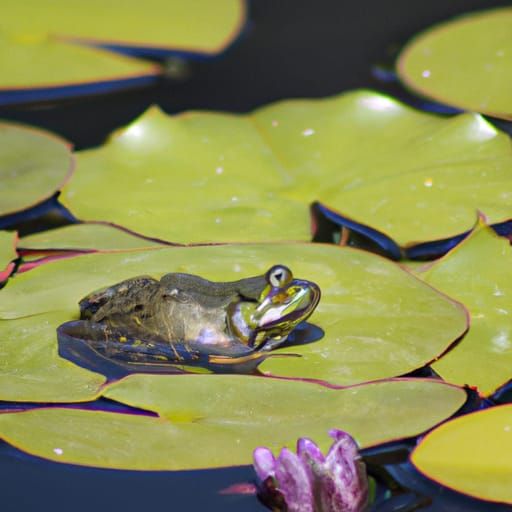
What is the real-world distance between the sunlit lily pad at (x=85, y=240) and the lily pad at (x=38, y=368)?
345 millimetres

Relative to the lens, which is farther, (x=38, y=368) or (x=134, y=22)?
(x=134, y=22)

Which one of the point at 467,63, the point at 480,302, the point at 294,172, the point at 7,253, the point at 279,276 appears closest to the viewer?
the point at 279,276

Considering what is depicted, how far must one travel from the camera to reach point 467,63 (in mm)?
3480

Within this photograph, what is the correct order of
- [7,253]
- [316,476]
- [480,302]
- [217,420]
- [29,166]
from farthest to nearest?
[29,166]
[7,253]
[480,302]
[217,420]
[316,476]

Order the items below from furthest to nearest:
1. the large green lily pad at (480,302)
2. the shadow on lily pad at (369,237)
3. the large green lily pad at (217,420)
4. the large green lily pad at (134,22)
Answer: the large green lily pad at (134,22) → the shadow on lily pad at (369,237) → the large green lily pad at (480,302) → the large green lily pad at (217,420)

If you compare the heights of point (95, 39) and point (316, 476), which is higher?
point (95, 39)

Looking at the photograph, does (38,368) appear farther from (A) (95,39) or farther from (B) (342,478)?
(A) (95,39)

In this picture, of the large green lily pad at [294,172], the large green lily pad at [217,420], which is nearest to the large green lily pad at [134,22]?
the large green lily pad at [294,172]

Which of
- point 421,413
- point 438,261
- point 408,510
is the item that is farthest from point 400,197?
point 408,510

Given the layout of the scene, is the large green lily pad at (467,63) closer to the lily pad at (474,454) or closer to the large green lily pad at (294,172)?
the large green lily pad at (294,172)

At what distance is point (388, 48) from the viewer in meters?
3.85

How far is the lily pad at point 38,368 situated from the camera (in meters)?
2.10

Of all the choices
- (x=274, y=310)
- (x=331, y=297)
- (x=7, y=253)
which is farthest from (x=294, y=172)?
(x=7, y=253)

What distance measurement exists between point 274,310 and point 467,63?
1.74 m
